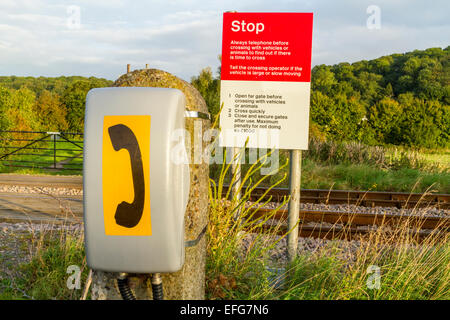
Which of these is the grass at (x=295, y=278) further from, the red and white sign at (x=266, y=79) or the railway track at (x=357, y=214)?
the railway track at (x=357, y=214)

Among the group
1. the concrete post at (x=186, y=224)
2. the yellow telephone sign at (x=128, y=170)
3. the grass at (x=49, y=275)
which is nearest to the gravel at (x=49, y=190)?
the grass at (x=49, y=275)

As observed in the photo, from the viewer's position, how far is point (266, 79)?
3898mm

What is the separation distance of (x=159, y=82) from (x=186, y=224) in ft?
2.88

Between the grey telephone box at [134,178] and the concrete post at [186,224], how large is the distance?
0.23m

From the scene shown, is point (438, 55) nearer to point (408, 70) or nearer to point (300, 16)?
point (408, 70)

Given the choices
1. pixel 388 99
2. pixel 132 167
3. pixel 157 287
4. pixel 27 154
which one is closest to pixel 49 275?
pixel 157 287

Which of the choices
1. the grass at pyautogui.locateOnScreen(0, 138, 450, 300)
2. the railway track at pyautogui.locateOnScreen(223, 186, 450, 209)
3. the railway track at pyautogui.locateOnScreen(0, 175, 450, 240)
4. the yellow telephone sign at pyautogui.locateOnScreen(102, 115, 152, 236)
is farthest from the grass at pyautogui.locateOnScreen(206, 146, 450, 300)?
the railway track at pyautogui.locateOnScreen(223, 186, 450, 209)

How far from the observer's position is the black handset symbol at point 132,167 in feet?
6.24

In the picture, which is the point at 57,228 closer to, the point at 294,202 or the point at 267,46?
the point at 294,202

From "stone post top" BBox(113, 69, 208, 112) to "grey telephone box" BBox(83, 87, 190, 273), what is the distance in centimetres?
26

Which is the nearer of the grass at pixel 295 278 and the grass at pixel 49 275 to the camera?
the grass at pixel 295 278

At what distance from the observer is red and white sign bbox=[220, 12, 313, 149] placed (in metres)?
3.80

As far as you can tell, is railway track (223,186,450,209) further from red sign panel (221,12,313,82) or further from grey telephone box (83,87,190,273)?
grey telephone box (83,87,190,273)
